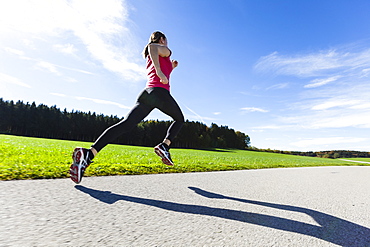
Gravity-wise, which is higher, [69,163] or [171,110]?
[171,110]

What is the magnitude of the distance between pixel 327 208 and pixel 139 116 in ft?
8.25

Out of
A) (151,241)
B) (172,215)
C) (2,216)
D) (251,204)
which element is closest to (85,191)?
(2,216)

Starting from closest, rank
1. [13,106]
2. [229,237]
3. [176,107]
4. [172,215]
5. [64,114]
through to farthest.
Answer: [229,237] → [172,215] → [176,107] → [13,106] → [64,114]

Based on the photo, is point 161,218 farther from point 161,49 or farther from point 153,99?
point 161,49

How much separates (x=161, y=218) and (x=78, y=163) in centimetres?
147

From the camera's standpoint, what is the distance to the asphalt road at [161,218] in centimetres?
135

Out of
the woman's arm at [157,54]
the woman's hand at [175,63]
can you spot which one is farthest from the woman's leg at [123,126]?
the woman's hand at [175,63]

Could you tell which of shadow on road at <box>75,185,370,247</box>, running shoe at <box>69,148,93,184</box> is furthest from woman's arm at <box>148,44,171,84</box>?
shadow on road at <box>75,185,370,247</box>

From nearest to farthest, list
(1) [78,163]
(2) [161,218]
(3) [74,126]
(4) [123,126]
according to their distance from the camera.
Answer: (2) [161,218] → (1) [78,163] → (4) [123,126] → (3) [74,126]

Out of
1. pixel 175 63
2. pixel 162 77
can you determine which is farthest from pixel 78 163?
pixel 175 63

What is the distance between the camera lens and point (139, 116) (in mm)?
3033

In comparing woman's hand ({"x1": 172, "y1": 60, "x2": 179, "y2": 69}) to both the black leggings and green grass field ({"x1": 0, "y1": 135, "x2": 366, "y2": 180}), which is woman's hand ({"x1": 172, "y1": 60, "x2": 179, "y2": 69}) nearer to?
the black leggings

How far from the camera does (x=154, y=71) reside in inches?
124

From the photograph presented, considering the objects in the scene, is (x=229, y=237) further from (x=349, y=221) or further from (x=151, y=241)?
(x=349, y=221)
